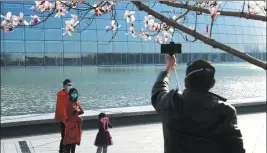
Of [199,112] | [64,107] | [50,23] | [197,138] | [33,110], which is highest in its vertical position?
[50,23]

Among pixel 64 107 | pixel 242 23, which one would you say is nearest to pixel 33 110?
pixel 64 107

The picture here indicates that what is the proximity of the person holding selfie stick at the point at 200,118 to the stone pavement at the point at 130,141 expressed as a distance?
14.5ft

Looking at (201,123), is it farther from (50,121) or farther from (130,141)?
(50,121)

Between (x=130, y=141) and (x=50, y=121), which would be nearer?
(x=130, y=141)

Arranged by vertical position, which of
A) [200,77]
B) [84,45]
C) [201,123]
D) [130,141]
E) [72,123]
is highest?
[84,45]

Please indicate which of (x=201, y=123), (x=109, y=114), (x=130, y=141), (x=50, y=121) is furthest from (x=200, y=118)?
(x=109, y=114)

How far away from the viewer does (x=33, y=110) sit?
11562 mm

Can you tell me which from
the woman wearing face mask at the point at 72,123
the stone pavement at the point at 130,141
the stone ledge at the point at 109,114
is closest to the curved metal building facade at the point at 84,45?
the stone ledge at the point at 109,114

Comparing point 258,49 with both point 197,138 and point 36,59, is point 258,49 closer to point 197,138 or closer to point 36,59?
point 36,59

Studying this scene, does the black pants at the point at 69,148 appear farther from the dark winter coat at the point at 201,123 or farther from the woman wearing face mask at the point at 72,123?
the dark winter coat at the point at 201,123

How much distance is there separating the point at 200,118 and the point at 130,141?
203 inches

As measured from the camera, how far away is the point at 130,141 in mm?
7098

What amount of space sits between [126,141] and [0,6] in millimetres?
30241

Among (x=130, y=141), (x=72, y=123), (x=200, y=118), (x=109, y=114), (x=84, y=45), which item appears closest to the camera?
(x=200, y=118)
